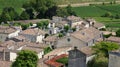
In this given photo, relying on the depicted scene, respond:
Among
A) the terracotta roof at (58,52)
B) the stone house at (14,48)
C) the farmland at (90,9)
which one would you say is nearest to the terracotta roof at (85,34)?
the terracotta roof at (58,52)

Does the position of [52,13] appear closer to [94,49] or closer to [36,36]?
[36,36]

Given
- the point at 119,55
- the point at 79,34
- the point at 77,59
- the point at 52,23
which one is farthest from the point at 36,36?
the point at 119,55

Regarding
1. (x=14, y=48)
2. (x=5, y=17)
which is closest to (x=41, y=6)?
(x=5, y=17)

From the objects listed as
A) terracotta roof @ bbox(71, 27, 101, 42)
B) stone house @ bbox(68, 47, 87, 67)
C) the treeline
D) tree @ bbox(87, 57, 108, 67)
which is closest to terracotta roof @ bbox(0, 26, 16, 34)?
terracotta roof @ bbox(71, 27, 101, 42)

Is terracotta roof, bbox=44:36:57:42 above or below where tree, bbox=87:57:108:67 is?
below

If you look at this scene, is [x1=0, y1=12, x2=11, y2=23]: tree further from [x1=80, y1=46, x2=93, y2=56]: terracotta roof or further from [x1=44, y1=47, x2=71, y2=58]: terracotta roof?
[x1=80, y1=46, x2=93, y2=56]: terracotta roof

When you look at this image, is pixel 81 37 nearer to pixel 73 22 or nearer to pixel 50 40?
pixel 50 40

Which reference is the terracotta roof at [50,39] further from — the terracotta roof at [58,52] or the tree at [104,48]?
the tree at [104,48]

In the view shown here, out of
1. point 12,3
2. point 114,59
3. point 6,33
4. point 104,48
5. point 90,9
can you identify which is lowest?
point 90,9

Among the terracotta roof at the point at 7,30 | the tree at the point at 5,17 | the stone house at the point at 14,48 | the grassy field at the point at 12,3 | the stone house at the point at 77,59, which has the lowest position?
the grassy field at the point at 12,3
